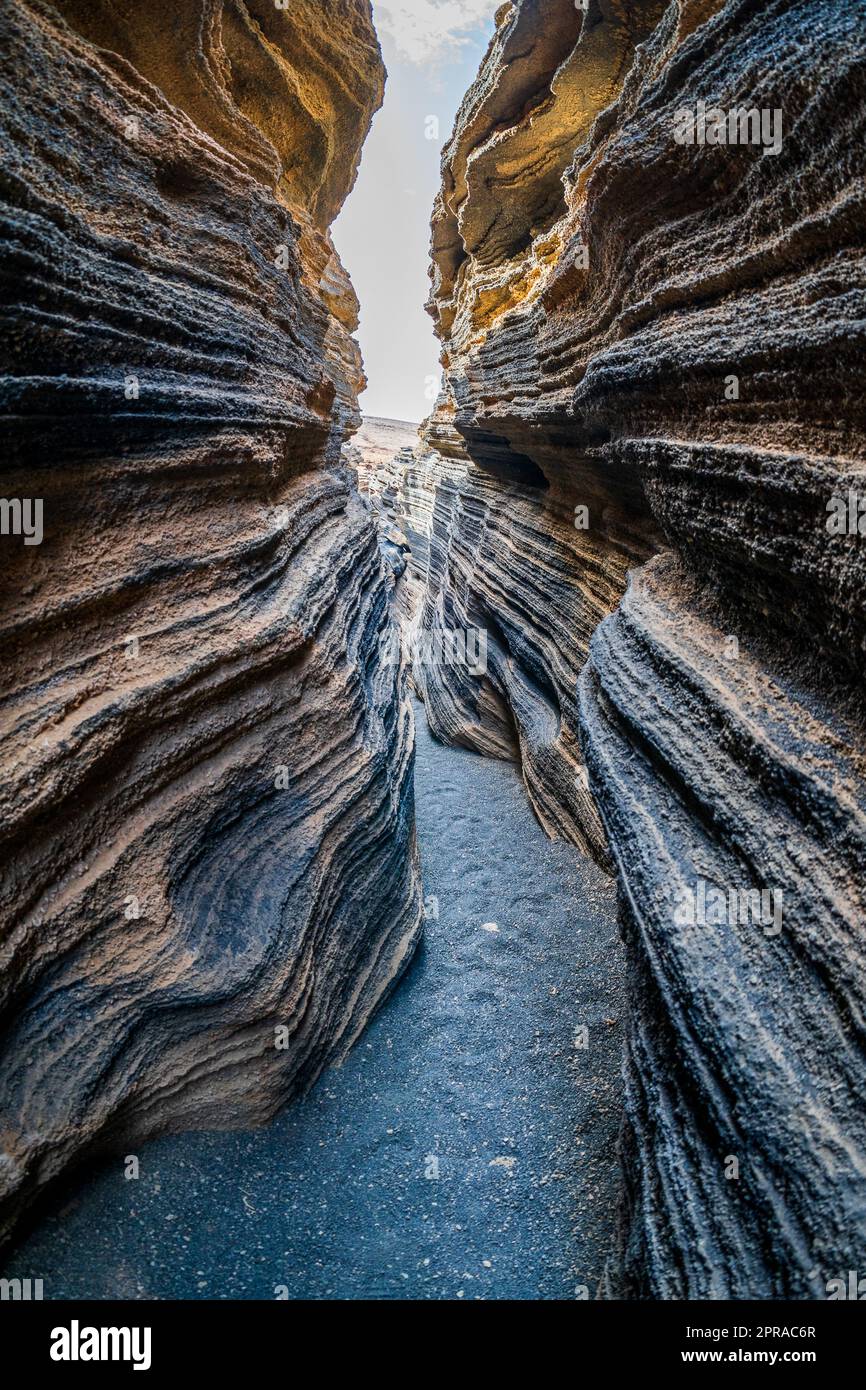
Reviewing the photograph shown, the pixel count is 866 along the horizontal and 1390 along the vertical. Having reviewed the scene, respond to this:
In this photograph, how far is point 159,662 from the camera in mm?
3588

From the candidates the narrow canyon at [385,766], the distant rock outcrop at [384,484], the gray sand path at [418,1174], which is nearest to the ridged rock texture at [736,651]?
the narrow canyon at [385,766]

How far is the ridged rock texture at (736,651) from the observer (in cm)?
212

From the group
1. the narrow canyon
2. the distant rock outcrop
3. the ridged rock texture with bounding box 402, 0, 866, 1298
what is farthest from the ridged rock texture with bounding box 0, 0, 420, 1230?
the distant rock outcrop

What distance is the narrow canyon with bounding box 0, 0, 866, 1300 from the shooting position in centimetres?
249

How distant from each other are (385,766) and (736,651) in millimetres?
3148

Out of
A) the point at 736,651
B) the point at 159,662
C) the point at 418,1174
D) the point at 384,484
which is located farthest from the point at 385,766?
the point at 384,484

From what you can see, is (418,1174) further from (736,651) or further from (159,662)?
(736,651)

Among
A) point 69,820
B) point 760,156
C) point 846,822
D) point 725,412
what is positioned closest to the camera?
point 846,822

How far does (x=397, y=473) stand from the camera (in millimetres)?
25562

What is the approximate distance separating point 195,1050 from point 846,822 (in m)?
3.59

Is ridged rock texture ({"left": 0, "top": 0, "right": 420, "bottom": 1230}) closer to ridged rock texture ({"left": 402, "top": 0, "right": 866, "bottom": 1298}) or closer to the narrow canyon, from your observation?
the narrow canyon

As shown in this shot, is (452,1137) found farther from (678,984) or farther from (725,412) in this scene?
(725,412)
